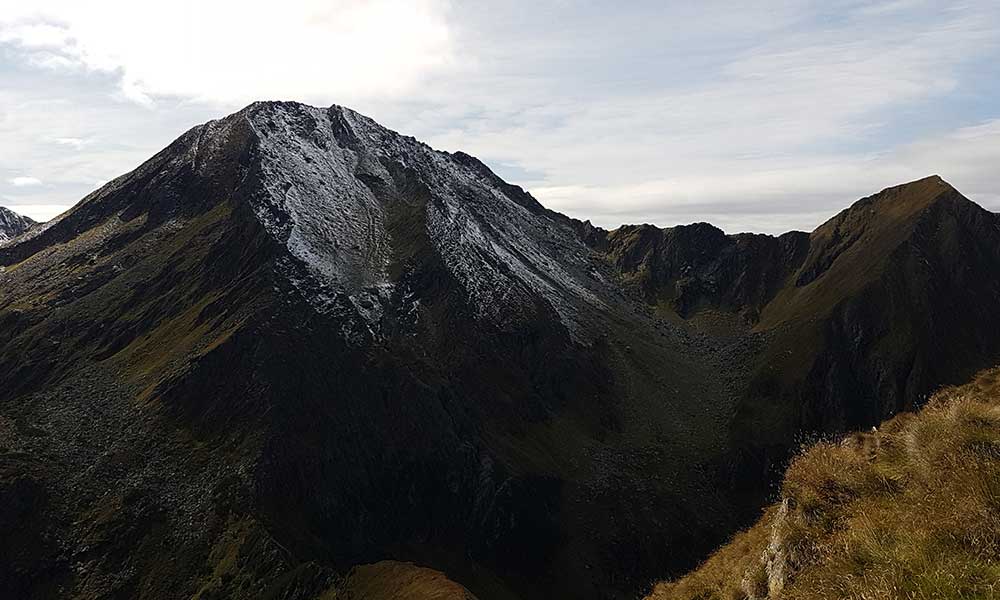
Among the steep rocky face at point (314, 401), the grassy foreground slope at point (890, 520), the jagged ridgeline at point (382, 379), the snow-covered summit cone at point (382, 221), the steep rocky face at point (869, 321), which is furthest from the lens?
the snow-covered summit cone at point (382, 221)

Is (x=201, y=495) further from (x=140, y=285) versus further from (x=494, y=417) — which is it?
(x=140, y=285)

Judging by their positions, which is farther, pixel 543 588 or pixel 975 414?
pixel 543 588

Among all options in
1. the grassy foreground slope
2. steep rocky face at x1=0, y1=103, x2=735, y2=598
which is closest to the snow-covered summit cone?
steep rocky face at x1=0, y1=103, x2=735, y2=598

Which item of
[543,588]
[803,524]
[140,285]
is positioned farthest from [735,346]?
[803,524]

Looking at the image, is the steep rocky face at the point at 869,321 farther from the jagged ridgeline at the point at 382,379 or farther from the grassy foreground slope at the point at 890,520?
the grassy foreground slope at the point at 890,520

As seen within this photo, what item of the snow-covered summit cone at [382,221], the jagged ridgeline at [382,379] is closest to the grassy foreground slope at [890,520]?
the jagged ridgeline at [382,379]

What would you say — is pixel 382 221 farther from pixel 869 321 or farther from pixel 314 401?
pixel 869 321
